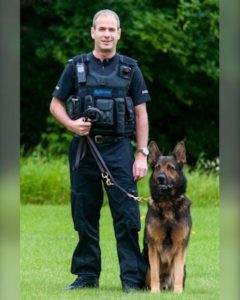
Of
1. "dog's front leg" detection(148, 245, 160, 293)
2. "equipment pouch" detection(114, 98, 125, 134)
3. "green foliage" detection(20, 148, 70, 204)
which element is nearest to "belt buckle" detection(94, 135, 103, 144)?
"equipment pouch" detection(114, 98, 125, 134)

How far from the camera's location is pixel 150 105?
20266 mm

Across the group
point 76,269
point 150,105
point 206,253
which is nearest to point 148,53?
point 150,105

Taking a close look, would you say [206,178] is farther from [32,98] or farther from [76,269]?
[76,269]

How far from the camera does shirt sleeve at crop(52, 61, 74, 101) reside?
19.5ft

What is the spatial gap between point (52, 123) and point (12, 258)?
17183 mm

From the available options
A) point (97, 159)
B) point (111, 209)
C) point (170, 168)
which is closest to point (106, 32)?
point (97, 159)

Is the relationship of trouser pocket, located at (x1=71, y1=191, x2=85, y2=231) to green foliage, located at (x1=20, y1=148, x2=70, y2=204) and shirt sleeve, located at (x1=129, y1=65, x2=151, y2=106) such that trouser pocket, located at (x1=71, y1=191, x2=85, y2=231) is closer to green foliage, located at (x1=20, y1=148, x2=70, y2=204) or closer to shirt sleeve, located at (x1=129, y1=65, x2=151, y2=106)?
shirt sleeve, located at (x1=129, y1=65, x2=151, y2=106)

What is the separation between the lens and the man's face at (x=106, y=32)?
5707 mm

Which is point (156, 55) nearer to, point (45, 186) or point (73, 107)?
point (45, 186)

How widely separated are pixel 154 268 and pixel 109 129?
90 centimetres

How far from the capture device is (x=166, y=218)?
6.09m

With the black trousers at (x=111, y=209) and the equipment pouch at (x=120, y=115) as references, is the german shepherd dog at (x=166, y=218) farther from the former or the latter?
the equipment pouch at (x=120, y=115)

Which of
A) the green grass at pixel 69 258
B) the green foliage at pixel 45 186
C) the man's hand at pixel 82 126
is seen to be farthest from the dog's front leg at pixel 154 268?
the green foliage at pixel 45 186

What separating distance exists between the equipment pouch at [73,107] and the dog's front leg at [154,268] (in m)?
0.91
